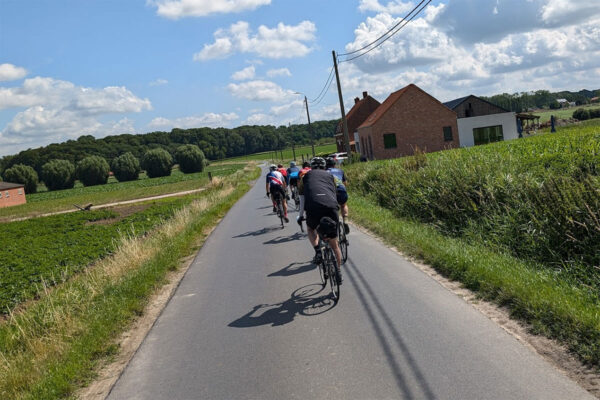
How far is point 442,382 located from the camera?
423 centimetres

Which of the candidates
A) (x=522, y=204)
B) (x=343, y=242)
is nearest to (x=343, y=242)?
(x=343, y=242)

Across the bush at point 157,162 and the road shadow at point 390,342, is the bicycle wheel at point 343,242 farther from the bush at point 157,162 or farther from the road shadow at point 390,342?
the bush at point 157,162

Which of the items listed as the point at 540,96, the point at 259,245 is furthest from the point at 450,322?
the point at 540,96

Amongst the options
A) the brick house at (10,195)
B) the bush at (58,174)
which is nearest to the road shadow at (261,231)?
the brick house at (10,195)

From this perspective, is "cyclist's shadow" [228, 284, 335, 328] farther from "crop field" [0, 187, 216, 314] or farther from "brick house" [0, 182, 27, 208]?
"brick house" [0, 182, 27, 208]

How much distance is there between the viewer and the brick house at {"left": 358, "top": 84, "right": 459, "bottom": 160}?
5038cm

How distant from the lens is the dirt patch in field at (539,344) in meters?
4.08

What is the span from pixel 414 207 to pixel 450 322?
9713mm

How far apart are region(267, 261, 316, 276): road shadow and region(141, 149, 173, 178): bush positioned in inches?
4541

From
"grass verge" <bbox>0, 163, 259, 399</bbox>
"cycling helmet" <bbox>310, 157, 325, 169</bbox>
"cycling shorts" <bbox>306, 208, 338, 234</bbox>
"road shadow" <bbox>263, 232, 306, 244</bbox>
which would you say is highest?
"cycling helmet" <bbox>310, 157, 325, 169</bbox>

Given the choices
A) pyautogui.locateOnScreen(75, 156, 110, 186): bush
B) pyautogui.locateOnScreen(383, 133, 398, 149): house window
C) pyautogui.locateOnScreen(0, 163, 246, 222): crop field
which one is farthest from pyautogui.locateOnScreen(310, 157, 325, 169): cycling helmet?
pyautogui.locateOnScreen(75, 156, 110, 186): bush

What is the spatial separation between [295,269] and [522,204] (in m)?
4.25

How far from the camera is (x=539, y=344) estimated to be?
4867 millimetres

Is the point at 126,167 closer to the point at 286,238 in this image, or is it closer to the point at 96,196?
the point at 96,196
